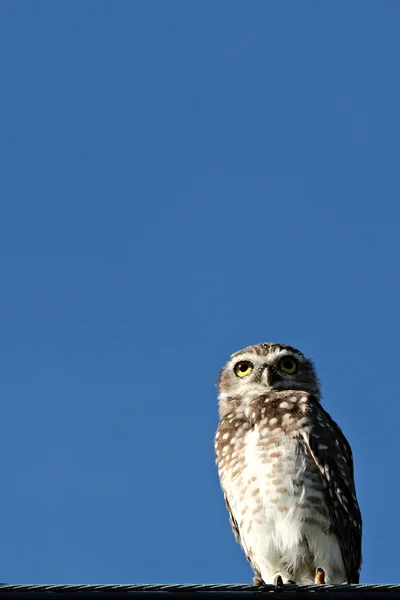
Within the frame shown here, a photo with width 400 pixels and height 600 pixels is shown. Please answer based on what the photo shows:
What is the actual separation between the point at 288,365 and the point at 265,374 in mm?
350

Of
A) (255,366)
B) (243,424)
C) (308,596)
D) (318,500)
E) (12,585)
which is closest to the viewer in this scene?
(12,585)

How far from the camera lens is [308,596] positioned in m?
4.16

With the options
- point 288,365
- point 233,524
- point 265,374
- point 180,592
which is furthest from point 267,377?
point 180,592

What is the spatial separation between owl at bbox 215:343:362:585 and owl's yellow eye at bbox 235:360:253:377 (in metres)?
0.72

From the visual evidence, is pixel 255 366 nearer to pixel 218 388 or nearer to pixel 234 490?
pixel 218 388

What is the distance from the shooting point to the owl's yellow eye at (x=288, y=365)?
31.1 ft

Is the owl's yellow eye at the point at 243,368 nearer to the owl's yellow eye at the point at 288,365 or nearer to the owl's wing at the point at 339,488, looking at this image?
the owl's yellow eye at the point at 288,365

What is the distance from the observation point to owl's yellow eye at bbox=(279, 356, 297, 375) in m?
9.48

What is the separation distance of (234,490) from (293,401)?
934 mm

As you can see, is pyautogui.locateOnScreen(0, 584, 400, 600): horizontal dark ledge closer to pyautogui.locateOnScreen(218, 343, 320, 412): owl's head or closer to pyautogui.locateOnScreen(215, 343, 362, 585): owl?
pyautogui.locateOnScreen(215, 343, 362, 585): owl

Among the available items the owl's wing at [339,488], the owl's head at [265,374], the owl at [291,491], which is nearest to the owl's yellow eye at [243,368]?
the owl's head at [265,374]

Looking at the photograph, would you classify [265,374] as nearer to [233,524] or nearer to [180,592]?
[233,524]

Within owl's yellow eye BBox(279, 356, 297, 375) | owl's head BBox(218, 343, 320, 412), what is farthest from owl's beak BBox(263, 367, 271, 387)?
owl's yellow eye BBox(279, 356, 297, 375)

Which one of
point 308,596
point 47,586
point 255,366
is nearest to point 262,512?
point 255,366
